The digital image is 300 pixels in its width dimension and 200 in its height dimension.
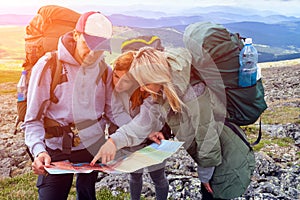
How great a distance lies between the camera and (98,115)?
13.3ft

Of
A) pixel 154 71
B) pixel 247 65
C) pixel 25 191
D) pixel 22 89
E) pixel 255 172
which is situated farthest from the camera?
pixel 255 172

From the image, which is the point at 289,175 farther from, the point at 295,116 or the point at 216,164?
the point at 295,116

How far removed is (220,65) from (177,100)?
55 cm

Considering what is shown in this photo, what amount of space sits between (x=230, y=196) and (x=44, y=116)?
2.12 meters

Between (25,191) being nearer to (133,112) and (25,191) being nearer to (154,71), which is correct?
(133,112)

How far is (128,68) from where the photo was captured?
3.69 m

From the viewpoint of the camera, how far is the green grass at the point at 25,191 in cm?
666

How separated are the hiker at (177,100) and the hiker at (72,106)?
41cm

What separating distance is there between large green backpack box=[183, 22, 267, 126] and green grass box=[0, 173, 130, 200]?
11.7 ft

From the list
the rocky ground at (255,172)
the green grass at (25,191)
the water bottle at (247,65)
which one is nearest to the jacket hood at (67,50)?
the water bottle at (247,65)

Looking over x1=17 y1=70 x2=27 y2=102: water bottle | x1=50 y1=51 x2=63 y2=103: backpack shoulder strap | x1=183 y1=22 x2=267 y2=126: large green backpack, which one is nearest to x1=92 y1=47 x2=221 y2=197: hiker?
x1=183 y1=22 x2=267 y2=126: large green backpack

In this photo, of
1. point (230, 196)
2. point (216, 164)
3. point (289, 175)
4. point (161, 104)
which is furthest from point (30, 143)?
point (289, 175)

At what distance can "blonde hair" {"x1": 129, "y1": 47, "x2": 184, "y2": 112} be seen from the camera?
11.2 ft

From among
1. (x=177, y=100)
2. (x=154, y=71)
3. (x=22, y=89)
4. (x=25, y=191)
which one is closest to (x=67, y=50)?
(x=22, y=89)
